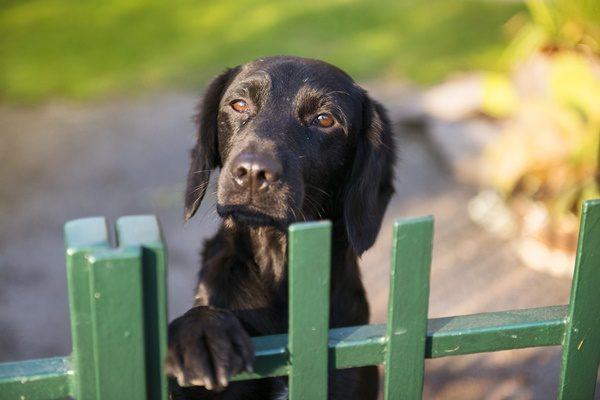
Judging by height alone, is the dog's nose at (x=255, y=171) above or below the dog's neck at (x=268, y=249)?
above

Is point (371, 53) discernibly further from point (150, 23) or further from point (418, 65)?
point (150, 23)

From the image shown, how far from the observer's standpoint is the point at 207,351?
6.81 feet

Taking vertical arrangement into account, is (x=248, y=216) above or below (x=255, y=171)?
below

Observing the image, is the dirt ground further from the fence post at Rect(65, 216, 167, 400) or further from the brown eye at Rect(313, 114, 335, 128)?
the fence post at Rect(65, 216, 167, 400)

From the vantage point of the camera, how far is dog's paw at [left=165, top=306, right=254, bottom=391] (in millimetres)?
2014

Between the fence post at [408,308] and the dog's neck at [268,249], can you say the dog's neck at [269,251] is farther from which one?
the fence post at [408,308]

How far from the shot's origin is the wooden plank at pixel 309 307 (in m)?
1.99

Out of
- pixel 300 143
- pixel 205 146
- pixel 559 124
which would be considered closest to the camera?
pixel 300 143

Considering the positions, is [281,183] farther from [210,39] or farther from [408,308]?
[210,39]

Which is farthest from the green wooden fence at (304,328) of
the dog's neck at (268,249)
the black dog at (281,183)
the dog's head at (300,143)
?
the dog's neck at (268,249)

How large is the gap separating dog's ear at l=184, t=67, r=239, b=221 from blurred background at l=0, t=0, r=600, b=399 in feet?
1.00

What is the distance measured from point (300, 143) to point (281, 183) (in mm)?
296

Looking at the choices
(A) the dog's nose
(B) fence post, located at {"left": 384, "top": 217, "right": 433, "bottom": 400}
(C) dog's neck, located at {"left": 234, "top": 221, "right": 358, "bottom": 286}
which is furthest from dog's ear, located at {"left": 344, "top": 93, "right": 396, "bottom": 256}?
(B) fence post, located at {"left": 384, "top": 217, "right": 433, "bottom": 400}

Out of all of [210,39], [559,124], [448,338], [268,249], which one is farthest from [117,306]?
[210,39]
